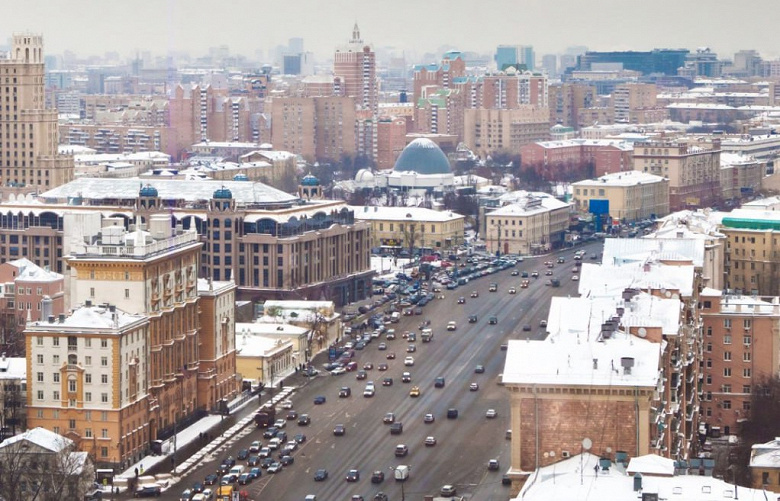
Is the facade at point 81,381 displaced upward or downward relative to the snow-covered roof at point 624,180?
downward

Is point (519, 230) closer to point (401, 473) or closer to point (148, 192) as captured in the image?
point (148, 192)

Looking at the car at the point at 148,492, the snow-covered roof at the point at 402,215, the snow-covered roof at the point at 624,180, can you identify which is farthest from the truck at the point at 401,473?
the snow-covered roof at the point at 624,180

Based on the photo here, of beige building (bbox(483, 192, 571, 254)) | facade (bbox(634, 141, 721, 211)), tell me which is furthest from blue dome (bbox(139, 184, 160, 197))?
facade (bbox(634, 141, 721, 211))

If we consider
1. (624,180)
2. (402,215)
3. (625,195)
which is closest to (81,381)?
(402,215)

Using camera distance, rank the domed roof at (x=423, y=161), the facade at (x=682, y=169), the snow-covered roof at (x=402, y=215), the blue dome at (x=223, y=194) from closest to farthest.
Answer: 1. the blue dome at (x=223, y=194)
2. the snow-covered roof at (x=402, y=215)
3. the facade at (x=682, y=169)
4. the domed roof at (x=423, y=161)

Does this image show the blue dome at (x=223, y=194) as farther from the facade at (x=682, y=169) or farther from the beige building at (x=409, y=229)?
the facade at (x=682, y=169)

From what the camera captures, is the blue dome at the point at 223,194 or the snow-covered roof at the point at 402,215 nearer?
the blue dome at the point at 223,194

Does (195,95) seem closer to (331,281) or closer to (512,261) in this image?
(512,261)
